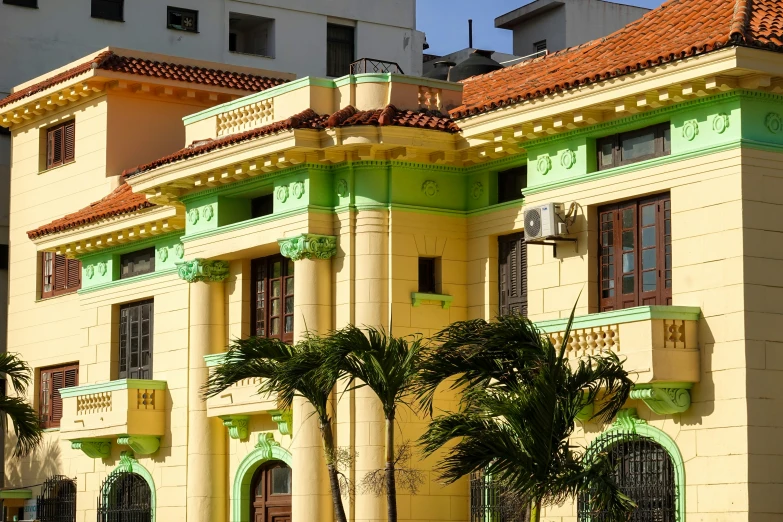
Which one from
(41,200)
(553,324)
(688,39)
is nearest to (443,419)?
(553,324)

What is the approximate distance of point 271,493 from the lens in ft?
101

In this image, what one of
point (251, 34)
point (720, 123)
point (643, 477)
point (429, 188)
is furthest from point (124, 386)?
point (251, 34)

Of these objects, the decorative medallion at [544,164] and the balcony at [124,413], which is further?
the balcony at [124,413]

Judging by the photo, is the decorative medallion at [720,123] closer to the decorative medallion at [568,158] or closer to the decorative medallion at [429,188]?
the decorative medallion at [568,158]

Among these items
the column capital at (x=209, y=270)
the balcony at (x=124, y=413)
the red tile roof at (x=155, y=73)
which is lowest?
the balcony at (x=124, y=413)

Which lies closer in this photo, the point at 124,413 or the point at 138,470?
the point at 124,413

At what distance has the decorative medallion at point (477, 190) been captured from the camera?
29.1 meters

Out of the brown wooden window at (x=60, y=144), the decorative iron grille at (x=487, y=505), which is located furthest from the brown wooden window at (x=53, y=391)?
the decorative iron grille at (x=487, y=505)

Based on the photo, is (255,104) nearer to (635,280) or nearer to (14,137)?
(635,280)

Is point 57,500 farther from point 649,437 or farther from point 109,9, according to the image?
point 649,437

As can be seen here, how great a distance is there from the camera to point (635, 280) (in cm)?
2527

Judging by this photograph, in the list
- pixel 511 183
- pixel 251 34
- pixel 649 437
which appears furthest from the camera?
pixel 251 34

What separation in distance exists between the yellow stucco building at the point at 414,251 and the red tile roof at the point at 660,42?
0.06m

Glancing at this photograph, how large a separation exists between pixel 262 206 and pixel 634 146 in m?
8.00
